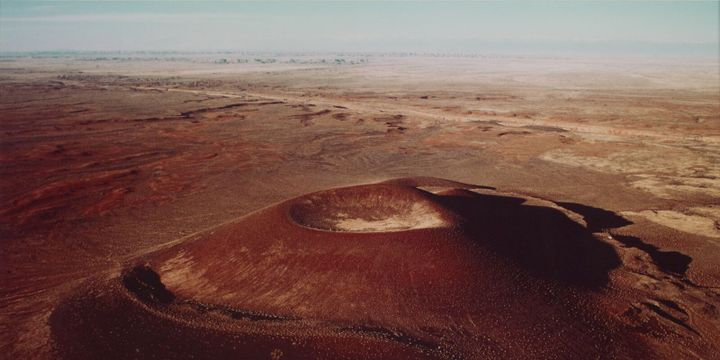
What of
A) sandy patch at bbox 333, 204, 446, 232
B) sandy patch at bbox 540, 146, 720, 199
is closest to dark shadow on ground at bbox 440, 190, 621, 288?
sandy patch at bbox 333, 204, 446, 232

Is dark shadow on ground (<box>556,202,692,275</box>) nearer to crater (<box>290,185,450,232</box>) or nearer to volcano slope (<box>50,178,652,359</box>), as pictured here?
volcano slope (<box>50,178,652,359</box>)

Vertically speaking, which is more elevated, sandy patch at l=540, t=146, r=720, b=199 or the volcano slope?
sandy patch at l=540, t=146, r=720, b=199

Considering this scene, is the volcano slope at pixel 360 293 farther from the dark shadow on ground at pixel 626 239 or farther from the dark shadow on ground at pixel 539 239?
the dark shadow on ground at pixel 626 239

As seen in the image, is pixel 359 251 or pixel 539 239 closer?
pixel 359 251

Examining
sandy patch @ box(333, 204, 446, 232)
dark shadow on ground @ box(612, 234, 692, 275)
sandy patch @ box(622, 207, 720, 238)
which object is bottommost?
dark shadow on ground @ box(612, 234, 692, 275)

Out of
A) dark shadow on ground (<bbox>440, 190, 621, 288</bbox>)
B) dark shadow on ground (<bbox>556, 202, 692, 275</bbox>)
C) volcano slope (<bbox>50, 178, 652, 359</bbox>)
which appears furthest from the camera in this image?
dark shadow on ground (<bbox>556, 202, 692, 275</bbox>)

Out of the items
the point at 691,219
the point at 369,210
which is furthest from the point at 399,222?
the point at 691,219

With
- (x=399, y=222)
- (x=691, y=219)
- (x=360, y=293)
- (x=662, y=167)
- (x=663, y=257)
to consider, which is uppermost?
(x=662, y=167)

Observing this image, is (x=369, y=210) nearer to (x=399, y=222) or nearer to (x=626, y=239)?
(x=399, y=222)

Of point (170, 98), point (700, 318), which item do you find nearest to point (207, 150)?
point (700, 318)

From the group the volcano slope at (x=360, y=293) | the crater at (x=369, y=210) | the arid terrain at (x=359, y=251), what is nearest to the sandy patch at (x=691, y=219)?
the arid terrain at (x=359, y=251)
